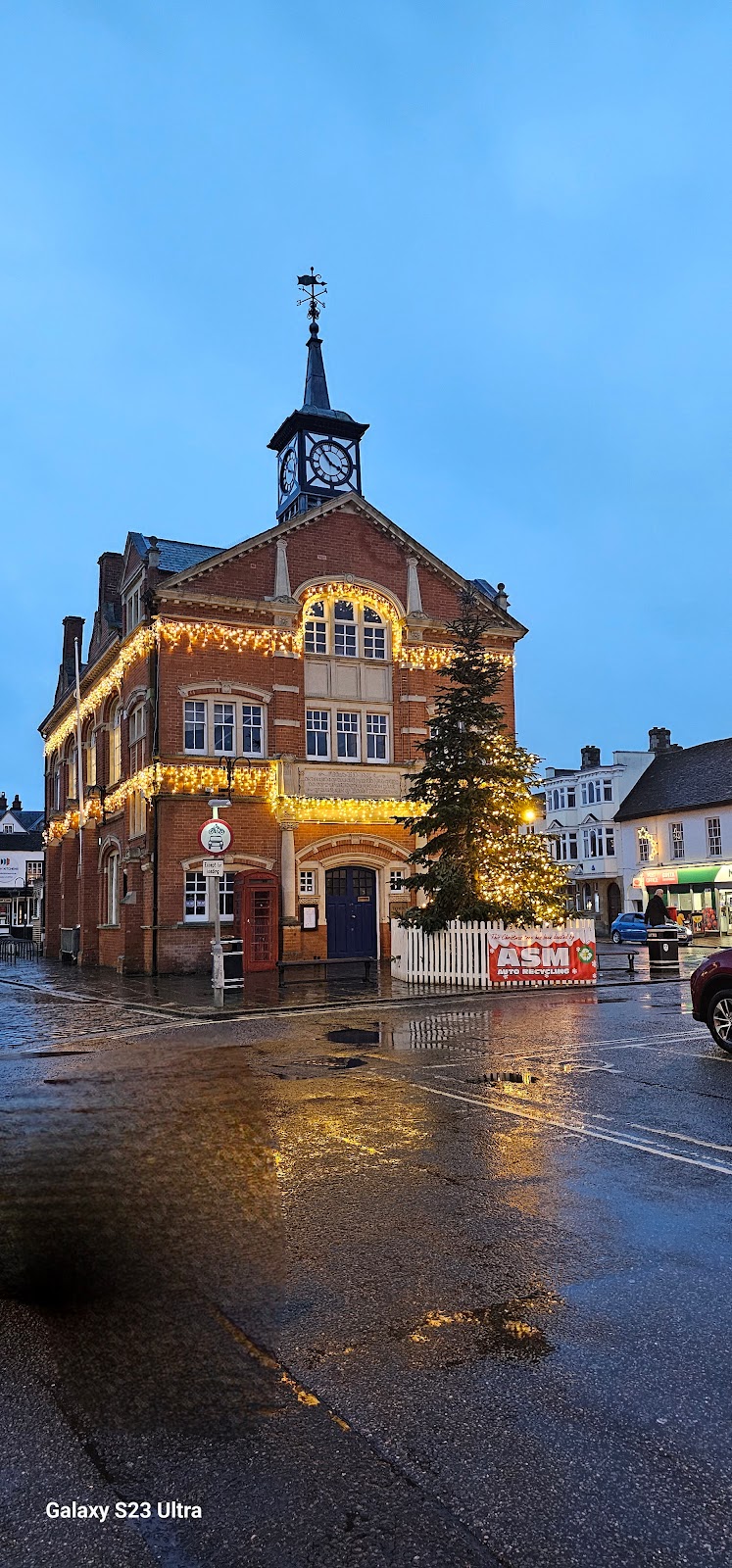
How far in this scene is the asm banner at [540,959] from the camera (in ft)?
68.3

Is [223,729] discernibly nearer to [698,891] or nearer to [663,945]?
[663,945]

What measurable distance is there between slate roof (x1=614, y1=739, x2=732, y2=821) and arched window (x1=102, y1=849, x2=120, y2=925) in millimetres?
29138

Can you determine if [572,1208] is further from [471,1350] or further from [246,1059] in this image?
[246,1059]

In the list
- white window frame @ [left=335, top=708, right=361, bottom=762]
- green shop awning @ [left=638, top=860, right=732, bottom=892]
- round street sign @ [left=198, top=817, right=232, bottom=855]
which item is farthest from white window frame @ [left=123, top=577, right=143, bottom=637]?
green shop awning @ [left=638, top=860, right=732, bottom=892]

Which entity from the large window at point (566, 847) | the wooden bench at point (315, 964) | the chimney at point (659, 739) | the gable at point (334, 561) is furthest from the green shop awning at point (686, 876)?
the wooden bench at point (315, 964)

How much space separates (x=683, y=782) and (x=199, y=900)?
108ft

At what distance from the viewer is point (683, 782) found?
174 feet

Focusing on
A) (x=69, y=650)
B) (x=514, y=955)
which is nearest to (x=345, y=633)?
(x=514, y=955)

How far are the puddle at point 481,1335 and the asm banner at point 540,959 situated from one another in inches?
641

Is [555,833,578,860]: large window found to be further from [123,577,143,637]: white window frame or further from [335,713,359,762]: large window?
[123,577,143,637]: white window frame

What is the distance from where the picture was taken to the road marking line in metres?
6.91

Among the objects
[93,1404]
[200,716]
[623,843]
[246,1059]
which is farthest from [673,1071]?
[623,843]

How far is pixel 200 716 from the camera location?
2956 cm

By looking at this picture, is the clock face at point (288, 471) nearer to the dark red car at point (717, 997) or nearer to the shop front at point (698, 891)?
the shop front at point (698, 891)
